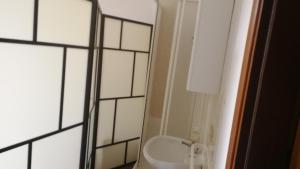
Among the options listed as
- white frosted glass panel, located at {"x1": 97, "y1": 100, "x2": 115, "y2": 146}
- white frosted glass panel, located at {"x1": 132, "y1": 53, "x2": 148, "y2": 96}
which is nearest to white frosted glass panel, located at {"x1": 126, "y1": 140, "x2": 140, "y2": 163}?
white frosted glass panel, located at {"x1": 97, "y1": 100, "x2": 115, "y2": 146}

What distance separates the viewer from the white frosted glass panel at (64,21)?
115 cm

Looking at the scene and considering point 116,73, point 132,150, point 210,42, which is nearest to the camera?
point 210,42

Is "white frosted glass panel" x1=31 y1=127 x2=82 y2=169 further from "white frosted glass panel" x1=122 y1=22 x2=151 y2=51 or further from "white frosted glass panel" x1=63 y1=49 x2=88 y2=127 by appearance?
"white frosted glass panel" x1=122 y1=22 x2=151 y2=51

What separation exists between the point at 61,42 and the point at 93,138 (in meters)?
1.10

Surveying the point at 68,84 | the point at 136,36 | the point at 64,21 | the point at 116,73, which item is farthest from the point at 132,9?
the point at 68,84

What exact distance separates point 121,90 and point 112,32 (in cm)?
57

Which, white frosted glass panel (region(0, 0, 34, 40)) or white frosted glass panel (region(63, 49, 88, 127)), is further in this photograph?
white frosted glass panel (region(63, 49, 88, 127))

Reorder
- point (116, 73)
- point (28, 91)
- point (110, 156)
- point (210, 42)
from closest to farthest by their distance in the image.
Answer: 1. point (28, 91)
2. point (210, 42)
3. point (116, 73)
4. point (110, 156)

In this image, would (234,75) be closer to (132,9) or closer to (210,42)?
(210,42)

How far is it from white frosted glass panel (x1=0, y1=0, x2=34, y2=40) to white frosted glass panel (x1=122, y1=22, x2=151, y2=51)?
3.75 feet

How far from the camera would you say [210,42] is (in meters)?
1.26

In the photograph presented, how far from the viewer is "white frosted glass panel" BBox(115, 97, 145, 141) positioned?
7.57 feet

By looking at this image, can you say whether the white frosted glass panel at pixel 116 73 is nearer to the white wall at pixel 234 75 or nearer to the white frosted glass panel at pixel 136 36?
the white frosted glass panel at pixel 136 36

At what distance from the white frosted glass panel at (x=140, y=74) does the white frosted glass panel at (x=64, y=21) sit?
2.67 ft
